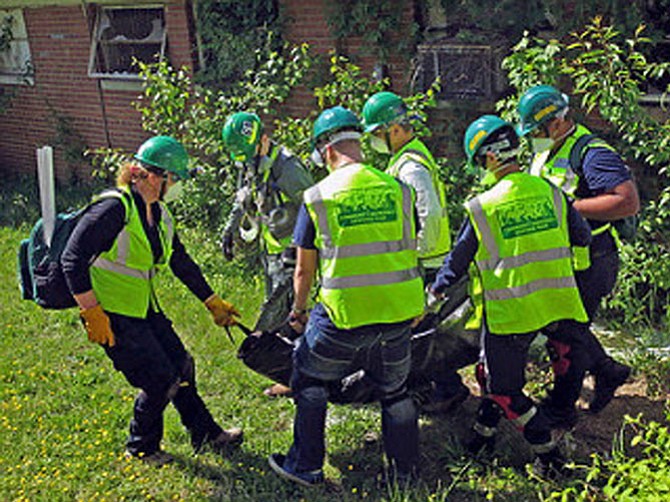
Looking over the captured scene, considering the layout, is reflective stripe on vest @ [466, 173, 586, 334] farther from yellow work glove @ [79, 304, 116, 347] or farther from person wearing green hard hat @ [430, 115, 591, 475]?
yellow work glove @ [79, 304, 116, 347]

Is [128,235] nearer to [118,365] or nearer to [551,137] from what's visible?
[118,365]

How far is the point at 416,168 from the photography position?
4.21 metres

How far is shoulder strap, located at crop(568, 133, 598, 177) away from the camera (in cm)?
407

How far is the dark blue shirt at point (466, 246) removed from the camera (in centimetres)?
366

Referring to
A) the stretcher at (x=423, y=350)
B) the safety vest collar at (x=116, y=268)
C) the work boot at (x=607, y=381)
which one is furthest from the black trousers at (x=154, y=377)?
the work boot at (x=607, y=381)

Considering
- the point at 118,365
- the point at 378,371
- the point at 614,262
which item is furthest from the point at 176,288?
the point at 614,262

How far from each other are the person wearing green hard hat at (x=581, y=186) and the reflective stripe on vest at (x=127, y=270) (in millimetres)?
2096

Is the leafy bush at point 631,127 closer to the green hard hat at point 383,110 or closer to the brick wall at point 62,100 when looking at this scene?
the green hard hat at point 383,110

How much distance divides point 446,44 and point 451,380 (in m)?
3.35

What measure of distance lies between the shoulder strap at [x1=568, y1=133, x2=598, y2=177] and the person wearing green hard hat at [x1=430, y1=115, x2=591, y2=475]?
46 cm

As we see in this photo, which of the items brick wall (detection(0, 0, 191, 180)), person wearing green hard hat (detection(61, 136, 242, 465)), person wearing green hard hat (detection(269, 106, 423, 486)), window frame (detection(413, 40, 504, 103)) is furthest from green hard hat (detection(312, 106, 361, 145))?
brick wall (detection(0, 0, 191, 180))

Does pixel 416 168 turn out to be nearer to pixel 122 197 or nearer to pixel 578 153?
pixel 578 153

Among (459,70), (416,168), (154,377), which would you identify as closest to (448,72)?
(459,70)

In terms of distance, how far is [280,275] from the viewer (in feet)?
16.4
